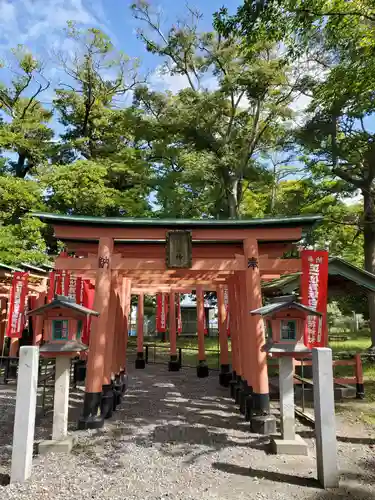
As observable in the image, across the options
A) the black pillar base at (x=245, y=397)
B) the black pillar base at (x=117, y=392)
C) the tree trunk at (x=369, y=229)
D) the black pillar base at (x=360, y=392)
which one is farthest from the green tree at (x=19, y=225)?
the tree trunk at (x=369, y=229)

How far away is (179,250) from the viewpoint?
824 centimetres

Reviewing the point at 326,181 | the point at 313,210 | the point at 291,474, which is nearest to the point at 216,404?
the point at 291,474

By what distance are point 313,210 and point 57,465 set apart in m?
16.9

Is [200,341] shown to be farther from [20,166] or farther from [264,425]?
[20,166]

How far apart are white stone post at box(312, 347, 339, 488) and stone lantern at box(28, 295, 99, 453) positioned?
159 inches

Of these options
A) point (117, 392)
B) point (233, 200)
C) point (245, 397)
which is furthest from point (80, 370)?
point (233, 200)

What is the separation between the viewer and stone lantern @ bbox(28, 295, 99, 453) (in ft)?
20.8

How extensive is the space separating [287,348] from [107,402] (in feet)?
15.4

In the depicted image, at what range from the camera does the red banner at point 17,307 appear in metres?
12.4

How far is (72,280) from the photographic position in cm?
1137

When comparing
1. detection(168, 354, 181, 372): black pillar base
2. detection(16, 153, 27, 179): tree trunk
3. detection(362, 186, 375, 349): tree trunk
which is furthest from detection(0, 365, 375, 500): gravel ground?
detection(16, 153, 27, 179): tree trunk

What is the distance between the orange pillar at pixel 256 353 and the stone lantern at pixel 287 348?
63cm

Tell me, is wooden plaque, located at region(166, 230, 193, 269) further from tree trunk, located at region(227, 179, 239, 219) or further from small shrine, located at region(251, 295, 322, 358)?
tree trunk, located at region(227, 179, 239, 219)

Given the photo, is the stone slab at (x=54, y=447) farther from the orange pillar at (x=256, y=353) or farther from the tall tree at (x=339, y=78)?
the tall tree at (x=339, y=78)
